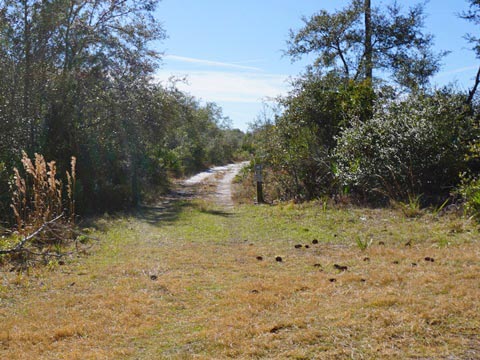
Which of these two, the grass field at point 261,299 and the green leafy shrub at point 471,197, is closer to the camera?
→ the grass field at point 261,299

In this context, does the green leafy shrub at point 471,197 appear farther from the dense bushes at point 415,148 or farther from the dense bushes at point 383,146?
the dense bushes at point 415,148

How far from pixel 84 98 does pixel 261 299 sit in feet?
40.9

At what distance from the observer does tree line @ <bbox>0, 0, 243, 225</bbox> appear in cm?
1429

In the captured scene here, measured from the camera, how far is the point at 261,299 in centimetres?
544

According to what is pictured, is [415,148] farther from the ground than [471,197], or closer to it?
farther from the ground

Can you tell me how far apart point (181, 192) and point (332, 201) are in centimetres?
1066

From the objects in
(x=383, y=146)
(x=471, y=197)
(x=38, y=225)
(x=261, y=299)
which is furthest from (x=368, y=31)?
(x=261, y=299)

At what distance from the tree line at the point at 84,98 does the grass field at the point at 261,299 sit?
5340 mm

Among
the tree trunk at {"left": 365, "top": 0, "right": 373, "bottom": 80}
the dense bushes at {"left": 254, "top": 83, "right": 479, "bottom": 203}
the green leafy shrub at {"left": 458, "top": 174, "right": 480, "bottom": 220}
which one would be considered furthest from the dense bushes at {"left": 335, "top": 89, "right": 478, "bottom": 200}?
the tree trunk at {"left": 365, "top": 0, "right": 373, "bottom": 80}

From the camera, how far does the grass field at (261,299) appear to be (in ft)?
13.8

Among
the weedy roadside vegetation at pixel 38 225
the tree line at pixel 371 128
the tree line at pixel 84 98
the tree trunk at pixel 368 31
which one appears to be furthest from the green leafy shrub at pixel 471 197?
the tree trunk at pixel 368 31

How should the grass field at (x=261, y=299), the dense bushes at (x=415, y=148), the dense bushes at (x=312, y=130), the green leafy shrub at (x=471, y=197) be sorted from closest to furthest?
the grass field at (x=261, y=299)
the green leafy shrub at (x=471, y=197)
the dense bushes at (x=415, y=148)
the dense bushes at (x=312, y=130)

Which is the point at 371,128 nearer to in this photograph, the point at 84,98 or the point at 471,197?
the point at 471,197

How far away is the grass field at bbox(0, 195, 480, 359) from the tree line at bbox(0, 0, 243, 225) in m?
5.34
